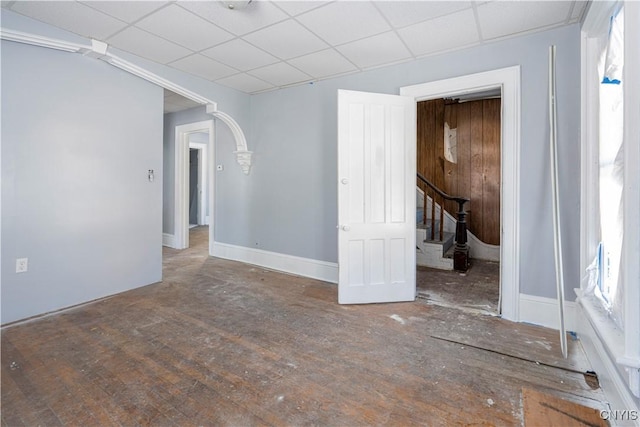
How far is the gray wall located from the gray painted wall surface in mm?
1408

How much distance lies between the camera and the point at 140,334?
236cm

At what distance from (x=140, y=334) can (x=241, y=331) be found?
30.6 inches

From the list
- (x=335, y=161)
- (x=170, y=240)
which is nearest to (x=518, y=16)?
(x=335, y=161)

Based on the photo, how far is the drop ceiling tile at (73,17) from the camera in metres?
2.28

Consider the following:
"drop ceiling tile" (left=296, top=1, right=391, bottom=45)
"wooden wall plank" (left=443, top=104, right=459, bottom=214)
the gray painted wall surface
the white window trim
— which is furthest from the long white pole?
the gray painted wall surface

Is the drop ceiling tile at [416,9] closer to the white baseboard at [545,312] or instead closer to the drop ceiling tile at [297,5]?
the drop ceiling tile at [297,5]

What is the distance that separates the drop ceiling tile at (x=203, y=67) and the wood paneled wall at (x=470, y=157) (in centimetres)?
347

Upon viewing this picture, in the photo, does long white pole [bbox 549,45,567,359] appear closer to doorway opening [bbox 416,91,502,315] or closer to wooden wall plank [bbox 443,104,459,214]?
doorway opening [bbox 416,91,502,315]

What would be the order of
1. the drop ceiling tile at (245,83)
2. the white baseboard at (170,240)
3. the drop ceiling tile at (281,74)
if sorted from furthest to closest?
the white baseboard at (170,240)
the drop ceiling tile at (245,83)
the drop ceiling tile at (281,74)

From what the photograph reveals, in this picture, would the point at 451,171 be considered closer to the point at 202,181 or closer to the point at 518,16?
the point at 518,16

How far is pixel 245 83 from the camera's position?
3.96m

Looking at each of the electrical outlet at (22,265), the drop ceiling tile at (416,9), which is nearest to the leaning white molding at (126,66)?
the electrical outlet at (22,265)

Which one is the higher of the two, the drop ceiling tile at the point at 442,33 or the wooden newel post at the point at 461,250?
the drop ceiling tile at the point at 442,33

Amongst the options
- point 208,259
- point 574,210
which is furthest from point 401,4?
point 208,259
